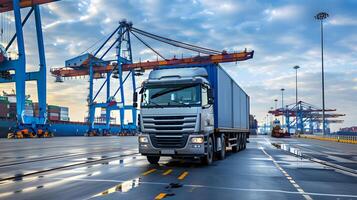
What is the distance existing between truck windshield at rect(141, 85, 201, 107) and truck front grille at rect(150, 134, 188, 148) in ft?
3.80

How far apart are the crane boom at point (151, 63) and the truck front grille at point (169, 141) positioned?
42.4 m

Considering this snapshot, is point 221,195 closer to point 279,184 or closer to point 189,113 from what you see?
point 279,184

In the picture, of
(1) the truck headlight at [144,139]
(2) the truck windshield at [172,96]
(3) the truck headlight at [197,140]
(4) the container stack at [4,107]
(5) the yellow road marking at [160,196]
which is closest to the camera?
(5) the yellow road marking at [160,196]

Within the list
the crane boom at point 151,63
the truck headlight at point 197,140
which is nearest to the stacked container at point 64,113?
the crane boom at point 151,63

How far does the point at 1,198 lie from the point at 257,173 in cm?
794

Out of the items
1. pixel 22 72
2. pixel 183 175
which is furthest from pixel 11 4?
pixel 183 175

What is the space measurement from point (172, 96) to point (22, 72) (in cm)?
3983

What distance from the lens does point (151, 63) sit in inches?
2689

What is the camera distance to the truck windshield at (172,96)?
1296 cm

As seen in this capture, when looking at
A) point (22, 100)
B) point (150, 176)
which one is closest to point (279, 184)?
point (150, 176)

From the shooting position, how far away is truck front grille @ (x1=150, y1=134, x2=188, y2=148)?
1267 cm

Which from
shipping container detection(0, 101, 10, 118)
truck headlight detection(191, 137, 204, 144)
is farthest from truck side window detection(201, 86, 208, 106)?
shipping container detection(0, 101, 10, 118)

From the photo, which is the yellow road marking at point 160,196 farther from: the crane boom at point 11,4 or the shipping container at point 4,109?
the shipping container at point 4,109

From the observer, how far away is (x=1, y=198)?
7383 mm
